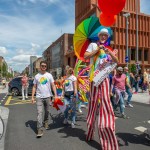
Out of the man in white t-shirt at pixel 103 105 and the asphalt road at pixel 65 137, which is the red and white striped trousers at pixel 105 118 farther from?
the asphalt road at pixel 65 137

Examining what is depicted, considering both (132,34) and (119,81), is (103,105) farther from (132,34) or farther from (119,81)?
(132,34)

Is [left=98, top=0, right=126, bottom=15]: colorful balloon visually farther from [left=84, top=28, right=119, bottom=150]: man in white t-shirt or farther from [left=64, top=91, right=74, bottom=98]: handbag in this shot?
[left=64, top=91, right=74, bottom=98]: handbag

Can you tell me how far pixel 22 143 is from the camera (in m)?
5.57

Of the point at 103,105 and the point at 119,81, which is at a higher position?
the point at 119,81

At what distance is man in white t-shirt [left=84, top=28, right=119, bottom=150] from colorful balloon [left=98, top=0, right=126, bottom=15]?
374 millimetres

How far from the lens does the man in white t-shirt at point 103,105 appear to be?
4.64m

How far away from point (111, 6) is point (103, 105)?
1.82m

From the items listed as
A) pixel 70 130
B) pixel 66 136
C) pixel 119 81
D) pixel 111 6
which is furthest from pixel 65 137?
pixel 119 81

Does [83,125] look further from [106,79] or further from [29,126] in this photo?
[106,79]

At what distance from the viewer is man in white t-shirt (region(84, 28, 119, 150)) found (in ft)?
15.2

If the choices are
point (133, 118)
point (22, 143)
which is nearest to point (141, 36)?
point (133, 118)

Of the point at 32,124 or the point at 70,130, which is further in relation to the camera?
the point at 32,124

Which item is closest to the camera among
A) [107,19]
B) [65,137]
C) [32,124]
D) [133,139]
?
[107,19]

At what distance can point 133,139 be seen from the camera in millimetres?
5645
